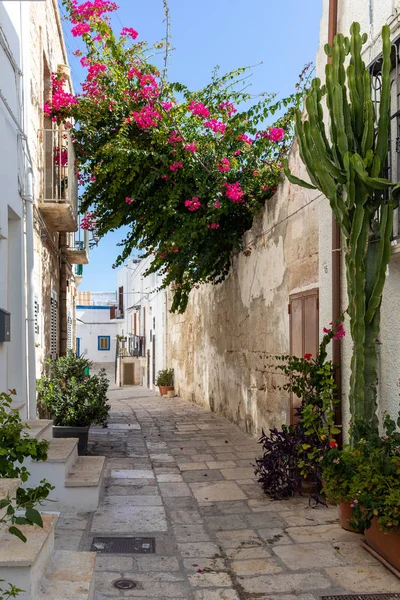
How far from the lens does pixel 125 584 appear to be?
3.41m

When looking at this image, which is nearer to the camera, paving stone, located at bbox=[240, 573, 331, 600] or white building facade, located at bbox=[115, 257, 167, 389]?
paving stone, located at bbox=[240, 573, 331, 600]

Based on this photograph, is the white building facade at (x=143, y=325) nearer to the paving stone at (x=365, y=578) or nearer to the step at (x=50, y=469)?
the step at (x=50, y=469)

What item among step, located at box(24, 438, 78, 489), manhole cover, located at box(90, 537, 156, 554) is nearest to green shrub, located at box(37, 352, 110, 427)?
step, located at box(24, 438, 78, 489)

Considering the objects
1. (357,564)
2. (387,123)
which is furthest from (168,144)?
(357,564)

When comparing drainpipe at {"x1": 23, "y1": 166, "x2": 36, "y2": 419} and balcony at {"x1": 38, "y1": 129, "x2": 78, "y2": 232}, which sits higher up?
balcony at {"x1": 38, "y1": 129, "x2": 78, "y2": 232}

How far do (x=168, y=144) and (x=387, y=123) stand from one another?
435 cm

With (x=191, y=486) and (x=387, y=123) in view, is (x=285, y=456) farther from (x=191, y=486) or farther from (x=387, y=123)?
(x=387, y=123)

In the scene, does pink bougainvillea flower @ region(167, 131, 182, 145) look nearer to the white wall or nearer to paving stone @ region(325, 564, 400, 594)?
paving stone @ region(325, 564, 400, 594)

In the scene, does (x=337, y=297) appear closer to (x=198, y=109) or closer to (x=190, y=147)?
(x=190, y=147)

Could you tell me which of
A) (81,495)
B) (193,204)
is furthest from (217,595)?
(193,204)

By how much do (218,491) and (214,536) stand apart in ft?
3.95

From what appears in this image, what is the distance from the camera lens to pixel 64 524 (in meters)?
4.48

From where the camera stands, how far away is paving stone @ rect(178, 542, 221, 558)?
3.91 metres

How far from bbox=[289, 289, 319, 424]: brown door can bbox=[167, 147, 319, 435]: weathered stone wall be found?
127 millimetres
